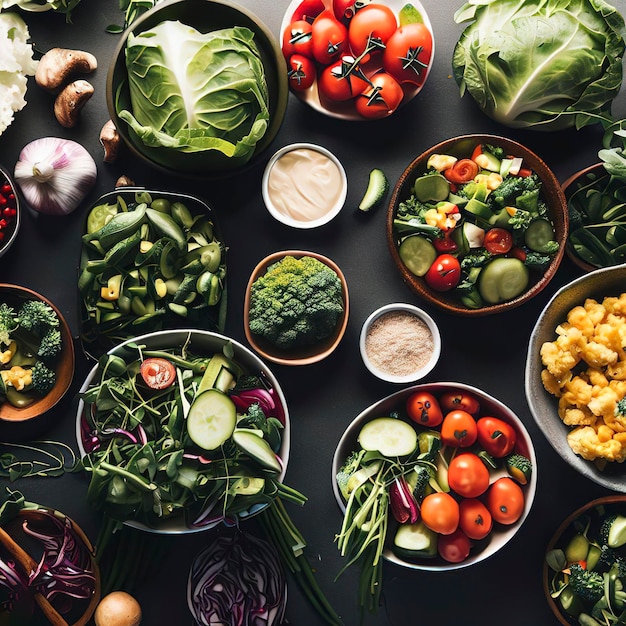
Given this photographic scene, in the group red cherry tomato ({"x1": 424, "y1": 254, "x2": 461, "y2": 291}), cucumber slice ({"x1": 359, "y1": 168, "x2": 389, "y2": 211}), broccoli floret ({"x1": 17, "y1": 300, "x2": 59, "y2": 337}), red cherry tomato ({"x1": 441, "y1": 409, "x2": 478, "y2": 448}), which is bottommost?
red cherry tomato ({"x1": 441, "y1": 409, "x2": 478, "y2": 448})

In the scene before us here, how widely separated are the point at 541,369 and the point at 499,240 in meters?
0.44

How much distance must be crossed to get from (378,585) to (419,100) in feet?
5.38

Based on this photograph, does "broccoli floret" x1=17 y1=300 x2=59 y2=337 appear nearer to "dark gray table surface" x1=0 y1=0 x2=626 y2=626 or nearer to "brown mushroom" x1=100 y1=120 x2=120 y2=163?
"dark gray table surface" x1=0 y1=0 x2=626 y2=626

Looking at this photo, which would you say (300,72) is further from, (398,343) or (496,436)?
(496,436)

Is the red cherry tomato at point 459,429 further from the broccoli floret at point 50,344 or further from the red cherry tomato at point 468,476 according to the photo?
the broccoli floret at point 50,344

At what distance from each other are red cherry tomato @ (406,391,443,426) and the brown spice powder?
0.30 feet

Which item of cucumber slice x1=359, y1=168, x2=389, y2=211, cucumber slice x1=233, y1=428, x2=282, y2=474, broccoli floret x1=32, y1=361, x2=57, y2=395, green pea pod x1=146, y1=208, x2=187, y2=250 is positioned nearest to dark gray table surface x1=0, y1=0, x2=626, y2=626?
cucumber slice x1=359, y1=168, x2=389, y2=211

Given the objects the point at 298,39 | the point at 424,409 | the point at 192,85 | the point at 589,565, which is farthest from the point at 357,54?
the point at 589,565

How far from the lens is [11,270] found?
246 cm

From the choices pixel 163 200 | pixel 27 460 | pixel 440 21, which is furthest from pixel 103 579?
pixel 440 21

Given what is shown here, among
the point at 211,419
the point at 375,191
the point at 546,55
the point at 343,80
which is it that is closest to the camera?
the point at 211,419

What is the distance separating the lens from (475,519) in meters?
2.22

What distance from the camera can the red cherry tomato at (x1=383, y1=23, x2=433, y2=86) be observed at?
2248mm

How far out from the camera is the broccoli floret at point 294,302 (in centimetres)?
223
